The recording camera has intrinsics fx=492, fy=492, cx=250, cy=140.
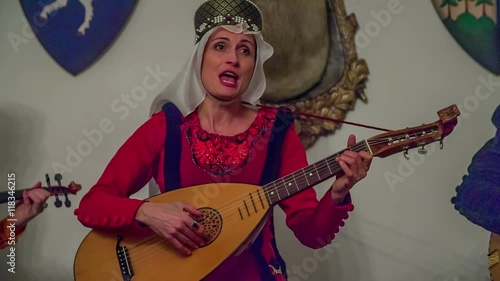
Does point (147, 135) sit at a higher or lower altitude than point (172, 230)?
higher

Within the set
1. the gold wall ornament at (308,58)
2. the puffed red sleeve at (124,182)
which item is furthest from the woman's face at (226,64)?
the gold wall ornament at (308,58)

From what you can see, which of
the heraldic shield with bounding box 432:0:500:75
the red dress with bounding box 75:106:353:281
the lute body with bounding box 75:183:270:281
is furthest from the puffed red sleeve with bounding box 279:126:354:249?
the heraldic shield with bounding box 432:0:500:75

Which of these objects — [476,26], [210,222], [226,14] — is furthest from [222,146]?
[476,26]

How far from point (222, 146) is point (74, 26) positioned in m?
0.71

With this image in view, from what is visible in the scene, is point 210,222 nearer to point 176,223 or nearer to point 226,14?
point 176,223

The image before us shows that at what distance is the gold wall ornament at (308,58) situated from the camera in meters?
1.52

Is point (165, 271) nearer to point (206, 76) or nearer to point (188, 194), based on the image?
point (188, 194)

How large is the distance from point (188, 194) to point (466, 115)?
3.01ft

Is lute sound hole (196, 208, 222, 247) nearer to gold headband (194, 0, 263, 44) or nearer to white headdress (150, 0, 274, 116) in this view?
white headdress (150, 0, 274, 116)

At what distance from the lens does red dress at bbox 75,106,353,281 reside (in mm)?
1067

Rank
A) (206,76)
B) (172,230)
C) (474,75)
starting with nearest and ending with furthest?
(172,230) < (206,76) < (474,75)

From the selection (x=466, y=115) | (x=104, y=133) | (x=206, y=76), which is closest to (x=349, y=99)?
(x=466, y=115)

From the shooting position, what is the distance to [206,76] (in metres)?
1.17

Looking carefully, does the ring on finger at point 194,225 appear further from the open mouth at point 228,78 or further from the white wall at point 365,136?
the white wall at point 365,136
